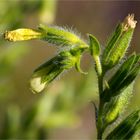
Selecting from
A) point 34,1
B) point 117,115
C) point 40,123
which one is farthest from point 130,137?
point 34,1

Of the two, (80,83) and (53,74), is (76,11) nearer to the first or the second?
(80,83)

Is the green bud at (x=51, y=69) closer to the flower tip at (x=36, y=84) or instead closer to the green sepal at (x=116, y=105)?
the flower tip at (x=36, y=84)

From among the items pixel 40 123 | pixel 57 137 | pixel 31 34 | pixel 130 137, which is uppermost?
pixel 31 34

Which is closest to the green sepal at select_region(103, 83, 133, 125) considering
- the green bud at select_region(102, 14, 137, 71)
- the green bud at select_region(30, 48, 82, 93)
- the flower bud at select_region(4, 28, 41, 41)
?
the green bud at select_region(102, 14, 137, 71)

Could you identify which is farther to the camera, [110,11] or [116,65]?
[110,11]

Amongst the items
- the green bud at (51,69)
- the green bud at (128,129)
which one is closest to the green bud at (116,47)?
the green bud at (51,69)

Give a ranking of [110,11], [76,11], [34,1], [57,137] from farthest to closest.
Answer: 1. [110,11]
2. [76,11]
3. [57,137]
4. [34,1]

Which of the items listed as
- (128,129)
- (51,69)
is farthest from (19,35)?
(128,129)

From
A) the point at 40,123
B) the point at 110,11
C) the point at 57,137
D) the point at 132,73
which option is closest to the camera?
the point at 132,73
